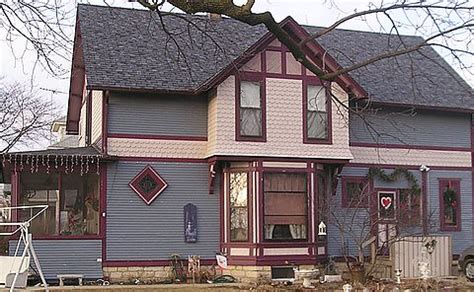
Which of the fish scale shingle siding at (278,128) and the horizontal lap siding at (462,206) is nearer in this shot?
the fish scale shingle siding at (278,128)

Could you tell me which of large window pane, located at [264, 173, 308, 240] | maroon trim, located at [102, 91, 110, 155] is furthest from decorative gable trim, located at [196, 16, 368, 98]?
large window pane, located at [264, 173, 308, 240]

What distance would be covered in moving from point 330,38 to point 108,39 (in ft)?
26.5

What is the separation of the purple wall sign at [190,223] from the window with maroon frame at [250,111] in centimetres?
241

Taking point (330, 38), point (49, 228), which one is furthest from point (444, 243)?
point (49, 228)

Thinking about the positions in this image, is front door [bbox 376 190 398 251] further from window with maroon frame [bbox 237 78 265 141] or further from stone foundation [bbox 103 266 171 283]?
stone foundation [bbox 103 266 171 283]

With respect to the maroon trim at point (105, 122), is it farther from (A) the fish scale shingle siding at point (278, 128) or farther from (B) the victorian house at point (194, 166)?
(A) the fish scale shingle siding at point (278, 128)

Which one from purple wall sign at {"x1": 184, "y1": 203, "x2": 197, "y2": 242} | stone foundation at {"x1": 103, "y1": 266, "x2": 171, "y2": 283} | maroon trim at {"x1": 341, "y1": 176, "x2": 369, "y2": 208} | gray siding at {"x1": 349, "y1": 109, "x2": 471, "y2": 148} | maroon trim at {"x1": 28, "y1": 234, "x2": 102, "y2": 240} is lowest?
stone foundation at {"x1": 103, "y1": 266, "x2": 171, "y2": 283}

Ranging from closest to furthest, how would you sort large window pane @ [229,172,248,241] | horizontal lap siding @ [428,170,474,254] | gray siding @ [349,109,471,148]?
large window pane @ [229,172,248,241] < gray siding @ [349,109,471,148] < horizontal lap siding @ [428,170,474,254]

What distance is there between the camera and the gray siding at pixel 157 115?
20156mm

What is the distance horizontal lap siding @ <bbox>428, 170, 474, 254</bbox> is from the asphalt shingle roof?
218 centimetres

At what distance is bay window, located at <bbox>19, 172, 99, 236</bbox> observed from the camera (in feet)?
64.4

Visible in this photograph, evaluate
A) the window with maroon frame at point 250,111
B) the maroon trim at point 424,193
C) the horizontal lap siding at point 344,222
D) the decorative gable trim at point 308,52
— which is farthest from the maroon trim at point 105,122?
the maroon trim at point 424,193

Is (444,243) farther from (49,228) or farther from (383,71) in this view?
(49,228)

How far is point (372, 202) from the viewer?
73.8 ft
